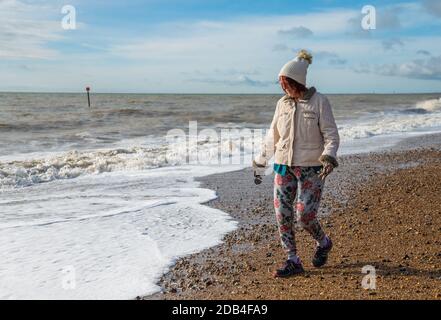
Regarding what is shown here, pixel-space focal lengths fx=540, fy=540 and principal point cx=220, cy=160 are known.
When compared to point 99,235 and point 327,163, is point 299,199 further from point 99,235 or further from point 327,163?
point 99,235

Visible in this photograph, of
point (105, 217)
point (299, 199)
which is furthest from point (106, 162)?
point (299, 199)

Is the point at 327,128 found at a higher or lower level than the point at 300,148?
higher

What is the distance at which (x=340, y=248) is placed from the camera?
6.06m

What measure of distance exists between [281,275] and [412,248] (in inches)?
66.4

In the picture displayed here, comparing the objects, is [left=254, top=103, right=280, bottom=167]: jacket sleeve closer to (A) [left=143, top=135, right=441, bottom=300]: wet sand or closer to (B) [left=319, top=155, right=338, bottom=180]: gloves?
(B) [left=319, top=155, right=338, bottom=180]: gloves

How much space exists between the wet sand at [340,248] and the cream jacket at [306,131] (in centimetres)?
116

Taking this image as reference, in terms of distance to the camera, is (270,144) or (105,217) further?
(105,217)

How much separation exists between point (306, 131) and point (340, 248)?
1829mm

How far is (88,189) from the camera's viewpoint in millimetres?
10078

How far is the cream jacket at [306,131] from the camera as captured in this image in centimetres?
475

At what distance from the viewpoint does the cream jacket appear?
15.6ft

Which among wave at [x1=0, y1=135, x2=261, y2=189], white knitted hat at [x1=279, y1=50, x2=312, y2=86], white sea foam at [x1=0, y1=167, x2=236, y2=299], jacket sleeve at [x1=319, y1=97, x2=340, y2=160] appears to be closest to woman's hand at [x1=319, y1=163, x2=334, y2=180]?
jacket sleeve at [x1=319, y1=97, x2=340, y2=160]
